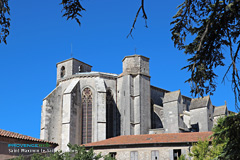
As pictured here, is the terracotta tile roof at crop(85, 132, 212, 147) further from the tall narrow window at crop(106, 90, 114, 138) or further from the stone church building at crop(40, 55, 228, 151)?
the tall narrow window at crop(106, 90, 114, 138)

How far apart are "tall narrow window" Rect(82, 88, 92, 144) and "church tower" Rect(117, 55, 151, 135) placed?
270 centimetres

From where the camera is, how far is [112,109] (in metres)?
33.7

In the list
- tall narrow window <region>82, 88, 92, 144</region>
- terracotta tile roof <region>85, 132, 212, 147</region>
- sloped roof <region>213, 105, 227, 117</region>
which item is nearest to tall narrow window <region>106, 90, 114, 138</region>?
tall narrow window <region>82, 88, 92, 144</region>

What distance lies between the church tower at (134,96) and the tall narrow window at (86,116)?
270 centimetres

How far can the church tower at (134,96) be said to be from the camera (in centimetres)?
3159

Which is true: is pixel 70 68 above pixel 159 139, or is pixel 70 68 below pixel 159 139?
above

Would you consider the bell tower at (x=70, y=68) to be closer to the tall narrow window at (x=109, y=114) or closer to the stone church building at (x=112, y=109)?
the stone church building at (x=112, y=109)

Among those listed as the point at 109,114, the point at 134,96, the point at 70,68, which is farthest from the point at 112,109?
the point at 70,68

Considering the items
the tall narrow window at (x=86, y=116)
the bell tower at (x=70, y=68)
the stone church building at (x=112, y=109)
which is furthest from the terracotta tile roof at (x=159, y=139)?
the bell tower at (x=70, y=68)

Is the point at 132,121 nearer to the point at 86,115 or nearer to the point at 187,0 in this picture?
the point at 86,115

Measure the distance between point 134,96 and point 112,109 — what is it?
262cm

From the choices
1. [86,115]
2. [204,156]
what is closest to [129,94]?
[86,115]

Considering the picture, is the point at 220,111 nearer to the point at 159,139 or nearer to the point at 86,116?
the point at 159,139

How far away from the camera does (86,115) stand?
33125 mm
